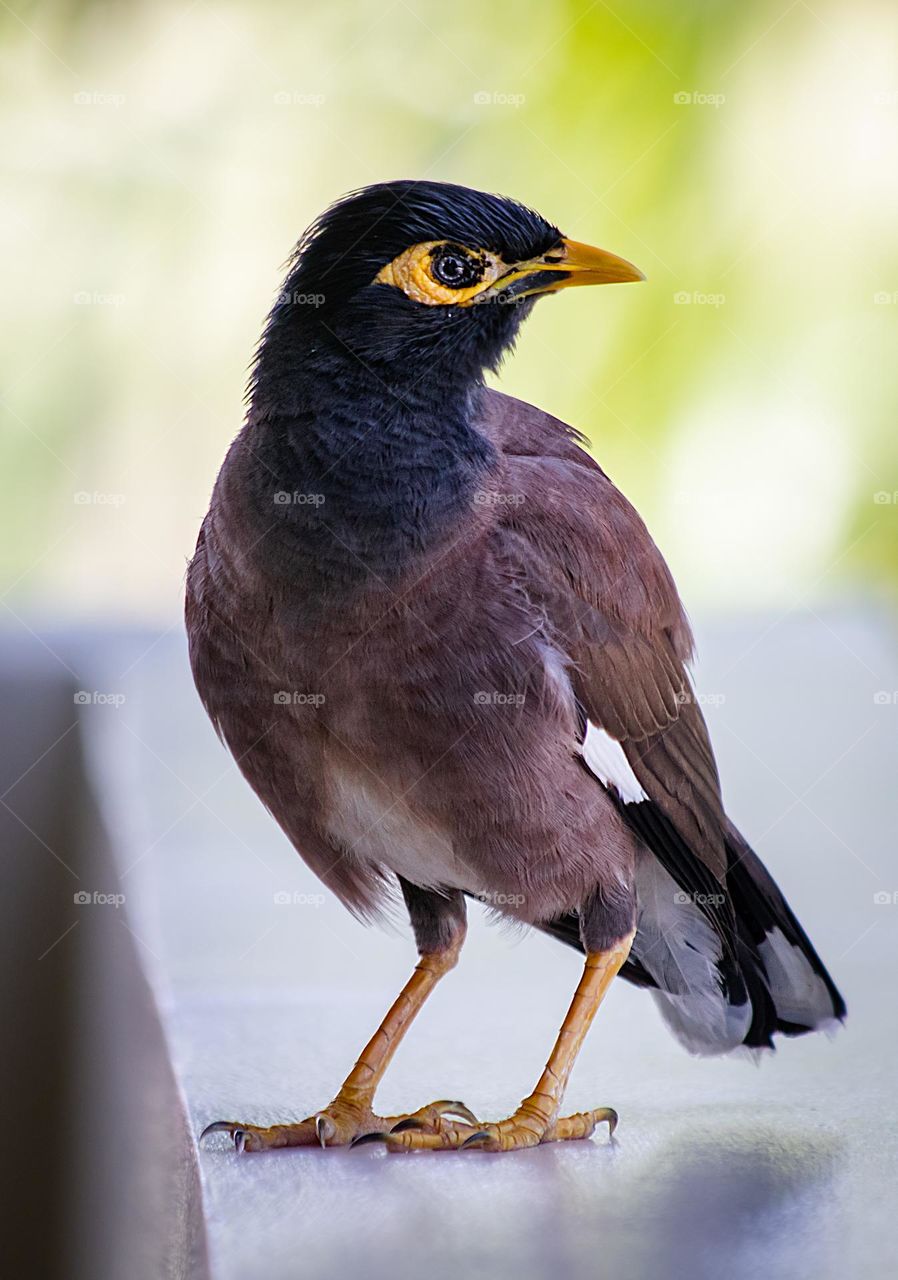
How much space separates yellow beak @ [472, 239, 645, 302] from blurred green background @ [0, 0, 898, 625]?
2.11 ft

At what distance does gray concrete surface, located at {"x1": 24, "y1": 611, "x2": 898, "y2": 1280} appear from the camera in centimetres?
91

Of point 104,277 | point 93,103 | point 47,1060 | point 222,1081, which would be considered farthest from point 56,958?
point 93,103

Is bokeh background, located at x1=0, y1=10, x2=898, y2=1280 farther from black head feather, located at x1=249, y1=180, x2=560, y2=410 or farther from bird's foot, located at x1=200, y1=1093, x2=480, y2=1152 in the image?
black head feather, located at x1=249, y1=180, x2=560, y2=410

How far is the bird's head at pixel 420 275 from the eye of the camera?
0.95 metres

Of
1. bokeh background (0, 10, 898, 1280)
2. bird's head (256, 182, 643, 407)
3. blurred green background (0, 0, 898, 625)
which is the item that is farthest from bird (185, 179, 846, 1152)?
blurred green background (0, 0, 898, 625)

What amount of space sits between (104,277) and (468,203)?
1.22 meters

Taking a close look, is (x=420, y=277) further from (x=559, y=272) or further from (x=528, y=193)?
(x=528, y=193)

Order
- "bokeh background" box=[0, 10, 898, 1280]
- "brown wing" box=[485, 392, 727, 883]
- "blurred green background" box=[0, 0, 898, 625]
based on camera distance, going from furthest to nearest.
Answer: "blurred green background" box=[0, 0, 898, 625] < "bokeh background" box=[0, 10, 898, 1280] < "brown wing" box=[485, 392, 727, 883]

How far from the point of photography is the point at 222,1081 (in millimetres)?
1200

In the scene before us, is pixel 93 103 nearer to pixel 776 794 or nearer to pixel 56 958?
pixel 56 958

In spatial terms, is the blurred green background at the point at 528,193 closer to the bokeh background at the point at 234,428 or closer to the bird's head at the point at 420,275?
the bokeh background at the point at 234,428

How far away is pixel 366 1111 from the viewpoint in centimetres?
106

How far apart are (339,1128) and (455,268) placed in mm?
633

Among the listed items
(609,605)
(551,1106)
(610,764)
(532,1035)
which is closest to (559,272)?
(609,605)
